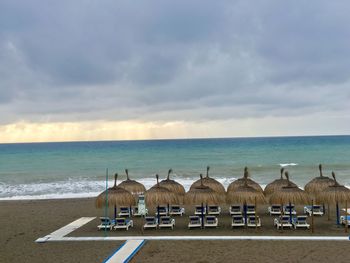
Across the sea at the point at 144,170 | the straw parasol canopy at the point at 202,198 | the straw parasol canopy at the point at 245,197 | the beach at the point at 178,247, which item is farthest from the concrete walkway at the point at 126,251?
the sea at the point at 144,170

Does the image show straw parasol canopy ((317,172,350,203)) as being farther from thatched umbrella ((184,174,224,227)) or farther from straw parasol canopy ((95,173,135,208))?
straw parasol canopy ((95,173,135,208))

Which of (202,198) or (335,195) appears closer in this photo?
(335,195)

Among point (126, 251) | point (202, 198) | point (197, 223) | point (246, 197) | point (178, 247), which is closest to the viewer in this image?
point (126, 251)

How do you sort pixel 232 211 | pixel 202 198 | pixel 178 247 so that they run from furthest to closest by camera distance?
pixel 232 211 → pixel 202 198 → pixel 178 247

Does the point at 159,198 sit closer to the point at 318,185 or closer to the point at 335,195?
the point at 335,195

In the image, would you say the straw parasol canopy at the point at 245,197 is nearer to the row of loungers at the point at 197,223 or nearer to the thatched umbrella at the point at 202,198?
the thatched umbrella at the point at 202,198

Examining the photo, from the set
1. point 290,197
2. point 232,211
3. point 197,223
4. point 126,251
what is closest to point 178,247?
point 126,251

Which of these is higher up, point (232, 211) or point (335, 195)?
point (335, 195)

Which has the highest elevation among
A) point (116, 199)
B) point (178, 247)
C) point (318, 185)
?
point (318, 185)

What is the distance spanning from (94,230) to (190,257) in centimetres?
583

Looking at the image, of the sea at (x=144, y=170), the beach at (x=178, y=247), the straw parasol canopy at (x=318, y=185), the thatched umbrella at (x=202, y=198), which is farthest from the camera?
the sea at (x=144, y=170)

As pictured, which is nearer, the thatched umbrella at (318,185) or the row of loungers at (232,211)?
the thatched umbrella at (318,185)

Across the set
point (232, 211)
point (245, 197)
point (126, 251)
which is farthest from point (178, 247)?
point (232, 211)

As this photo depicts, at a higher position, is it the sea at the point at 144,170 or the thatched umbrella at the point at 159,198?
the thatched umbrella at the point at 159,198
